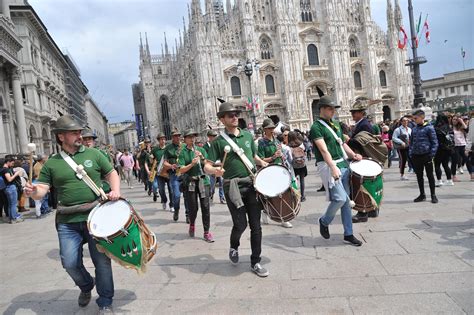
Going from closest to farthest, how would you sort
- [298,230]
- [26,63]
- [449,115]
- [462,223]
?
[462,223], [298,230], [449,115], [26,63]

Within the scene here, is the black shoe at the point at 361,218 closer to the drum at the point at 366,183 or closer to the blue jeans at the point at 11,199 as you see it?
the drum at the point at 366,183

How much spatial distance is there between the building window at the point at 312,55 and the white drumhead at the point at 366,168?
130 ft

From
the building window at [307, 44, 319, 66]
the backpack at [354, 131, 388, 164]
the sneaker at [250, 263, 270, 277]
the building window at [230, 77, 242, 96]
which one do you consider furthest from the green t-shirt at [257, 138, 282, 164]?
the building window at [307, 44, 319, 66]

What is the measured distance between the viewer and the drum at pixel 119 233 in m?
3.10

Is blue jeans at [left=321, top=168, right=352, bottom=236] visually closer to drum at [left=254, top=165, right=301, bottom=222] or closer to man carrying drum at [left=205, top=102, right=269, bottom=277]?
drum at [left=254, top=165, right=301, bottom=222]

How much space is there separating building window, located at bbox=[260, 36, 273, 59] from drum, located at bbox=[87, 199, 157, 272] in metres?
39.3

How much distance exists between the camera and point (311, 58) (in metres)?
42.7

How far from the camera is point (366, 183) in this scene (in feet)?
16.7

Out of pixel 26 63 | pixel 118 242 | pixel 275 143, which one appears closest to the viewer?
pixel 118 242

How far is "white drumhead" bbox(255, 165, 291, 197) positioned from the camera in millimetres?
4180

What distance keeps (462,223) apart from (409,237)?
3.53ft

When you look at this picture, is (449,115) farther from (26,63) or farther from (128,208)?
(26,63)

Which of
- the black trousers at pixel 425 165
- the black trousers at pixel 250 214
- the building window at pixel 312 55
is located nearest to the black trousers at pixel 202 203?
the black trousers at pixel 250 214

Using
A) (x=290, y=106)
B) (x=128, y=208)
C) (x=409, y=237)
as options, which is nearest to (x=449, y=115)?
(x=409, y=237)
